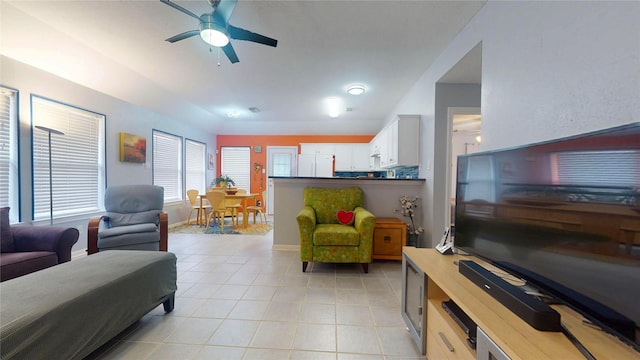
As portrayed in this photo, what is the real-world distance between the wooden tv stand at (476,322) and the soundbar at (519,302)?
0.07 feet

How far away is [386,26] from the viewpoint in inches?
86.2

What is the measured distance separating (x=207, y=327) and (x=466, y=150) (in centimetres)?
618

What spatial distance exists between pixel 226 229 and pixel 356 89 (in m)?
3.65

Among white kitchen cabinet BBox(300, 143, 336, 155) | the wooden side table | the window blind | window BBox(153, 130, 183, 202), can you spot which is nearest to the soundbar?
the window blind

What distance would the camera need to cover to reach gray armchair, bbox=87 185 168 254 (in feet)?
8.21

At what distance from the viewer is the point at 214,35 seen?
1921mm

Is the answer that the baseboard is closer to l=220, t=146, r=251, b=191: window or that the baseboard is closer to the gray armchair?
the gray armchair

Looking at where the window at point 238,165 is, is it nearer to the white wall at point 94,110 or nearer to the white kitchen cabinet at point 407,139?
the white wall at point 94,110

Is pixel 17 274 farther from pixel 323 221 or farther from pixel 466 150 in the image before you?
pixel 466 150

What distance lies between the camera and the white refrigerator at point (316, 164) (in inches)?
255

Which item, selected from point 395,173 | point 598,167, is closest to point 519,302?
point 598,167

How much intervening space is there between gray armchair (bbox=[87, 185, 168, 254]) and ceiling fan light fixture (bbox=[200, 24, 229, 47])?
2.15 metres

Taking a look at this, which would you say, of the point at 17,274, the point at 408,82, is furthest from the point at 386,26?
the point at 17,274

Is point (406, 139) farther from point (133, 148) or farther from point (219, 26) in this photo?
point (133, 148)
